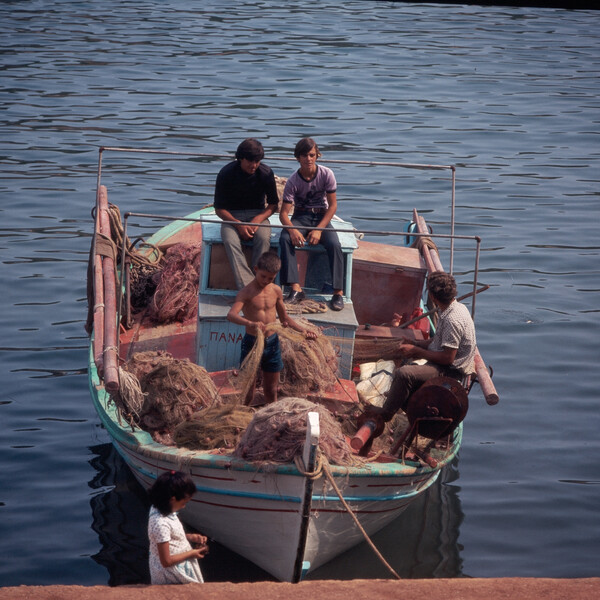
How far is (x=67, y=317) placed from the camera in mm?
14281

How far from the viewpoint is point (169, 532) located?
6.39 m

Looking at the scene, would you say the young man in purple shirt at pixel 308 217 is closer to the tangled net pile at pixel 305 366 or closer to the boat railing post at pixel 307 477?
the tangled net pile at pixel 305 366

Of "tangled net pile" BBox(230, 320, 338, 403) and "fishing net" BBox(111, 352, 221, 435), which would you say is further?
"tangled net pile" BBox(230, 320, 338, 403)

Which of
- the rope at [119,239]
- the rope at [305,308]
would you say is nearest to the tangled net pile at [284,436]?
the rope at [305,308]

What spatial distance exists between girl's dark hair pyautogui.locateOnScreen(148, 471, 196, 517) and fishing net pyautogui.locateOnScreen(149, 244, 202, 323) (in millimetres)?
4056

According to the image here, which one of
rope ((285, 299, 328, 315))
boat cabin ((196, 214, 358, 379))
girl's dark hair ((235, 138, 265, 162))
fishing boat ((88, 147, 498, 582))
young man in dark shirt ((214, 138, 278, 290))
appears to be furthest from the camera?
girl's dark hair ((235, 138, 265, 162))

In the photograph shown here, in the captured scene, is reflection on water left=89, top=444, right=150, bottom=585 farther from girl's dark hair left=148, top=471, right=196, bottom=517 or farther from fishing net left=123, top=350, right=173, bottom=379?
girl's dark hair left=148, top=471, right=196, bottom=517

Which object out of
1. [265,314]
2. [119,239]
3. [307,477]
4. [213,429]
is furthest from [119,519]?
[119,239]

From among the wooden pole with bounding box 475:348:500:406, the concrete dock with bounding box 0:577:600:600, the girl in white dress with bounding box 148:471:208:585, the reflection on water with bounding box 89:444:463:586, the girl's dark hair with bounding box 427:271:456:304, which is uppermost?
the girl's dark hair with bounding box 427:271:456:304

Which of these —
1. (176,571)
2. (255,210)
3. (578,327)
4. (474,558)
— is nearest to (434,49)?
(578,327)

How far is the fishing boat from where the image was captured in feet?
24.4

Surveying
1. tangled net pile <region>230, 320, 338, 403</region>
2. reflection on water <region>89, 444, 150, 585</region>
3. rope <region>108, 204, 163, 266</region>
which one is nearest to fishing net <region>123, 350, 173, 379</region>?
tangled net pile <region>230, 320, 338, 403</region>

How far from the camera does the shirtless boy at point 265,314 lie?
27.0 feet

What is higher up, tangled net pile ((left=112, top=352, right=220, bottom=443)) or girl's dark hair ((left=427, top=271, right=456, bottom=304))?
girl's dark hair ((left=427, top=271, right=456, bottom=304))
